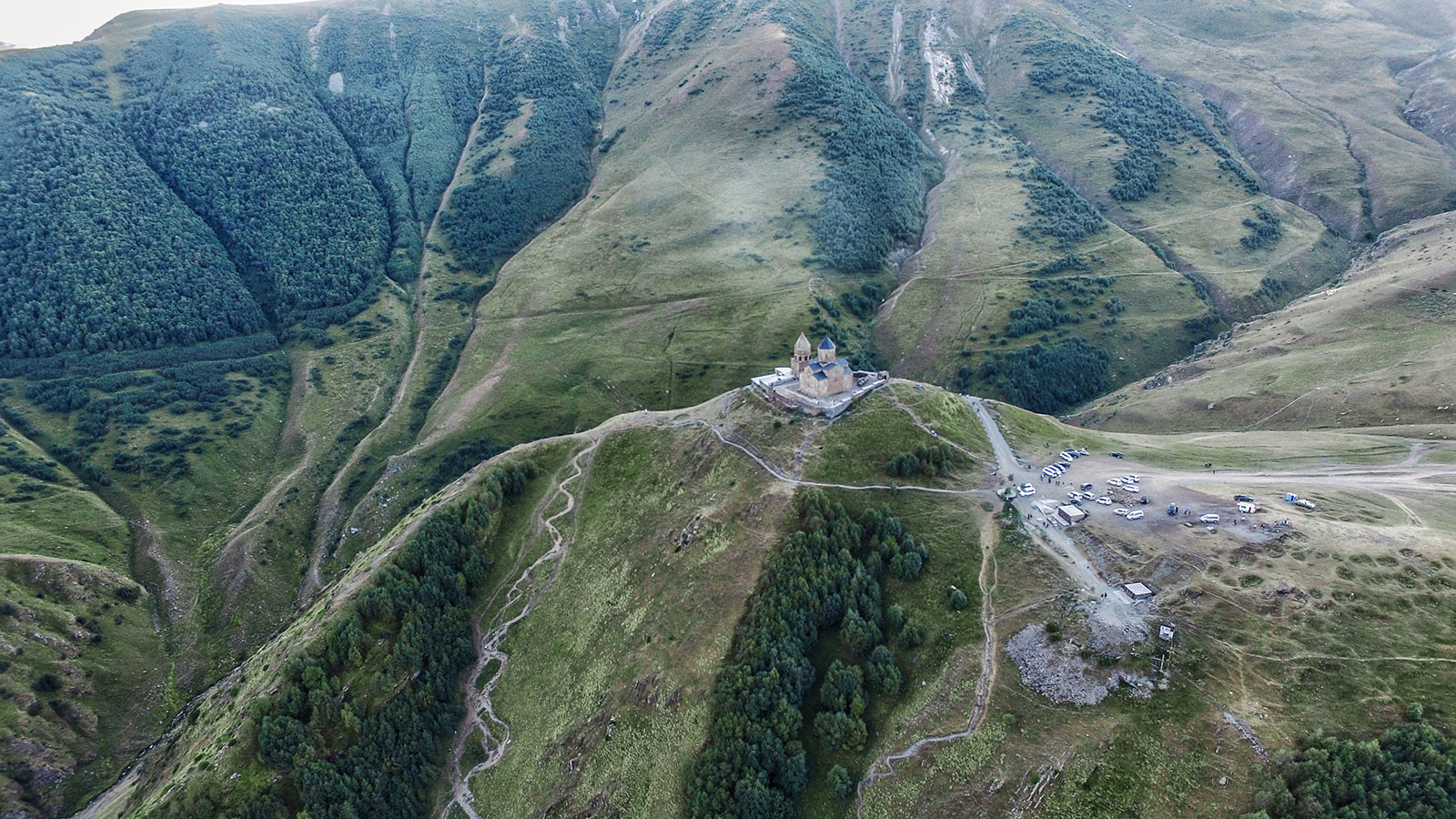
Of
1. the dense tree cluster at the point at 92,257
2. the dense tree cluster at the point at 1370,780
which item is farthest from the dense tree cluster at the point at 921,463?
the dense tree cluster at the point at 92,257

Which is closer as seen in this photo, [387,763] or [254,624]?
[387,763]

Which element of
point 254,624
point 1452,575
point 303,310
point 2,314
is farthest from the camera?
point 303,310

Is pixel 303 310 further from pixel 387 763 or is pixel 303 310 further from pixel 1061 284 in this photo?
pixel 1061 284

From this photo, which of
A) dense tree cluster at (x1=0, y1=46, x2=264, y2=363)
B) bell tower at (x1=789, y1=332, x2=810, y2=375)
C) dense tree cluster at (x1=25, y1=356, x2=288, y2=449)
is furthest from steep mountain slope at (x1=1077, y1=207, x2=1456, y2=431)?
dense tree cluster at (x1=0, y1=46, x2=264, y2=363)

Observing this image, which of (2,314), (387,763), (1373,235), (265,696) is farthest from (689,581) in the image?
(1373,235)

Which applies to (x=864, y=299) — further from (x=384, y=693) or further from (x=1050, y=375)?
(x=384, y=693)

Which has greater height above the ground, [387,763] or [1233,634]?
[1233,634]

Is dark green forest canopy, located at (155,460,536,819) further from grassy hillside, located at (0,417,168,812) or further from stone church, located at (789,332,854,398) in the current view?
stone church, located at (789,332,854,398)
